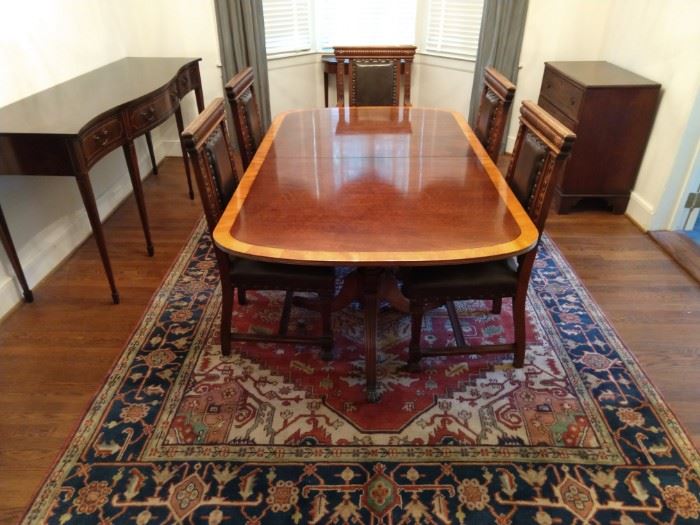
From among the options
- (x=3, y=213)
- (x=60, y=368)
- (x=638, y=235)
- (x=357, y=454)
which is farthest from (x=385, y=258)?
(x=638, y=235)

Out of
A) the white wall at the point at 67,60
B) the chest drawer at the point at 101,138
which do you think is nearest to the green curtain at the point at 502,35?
the white wall at the point at 67,60

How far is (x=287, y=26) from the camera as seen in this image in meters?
4.30

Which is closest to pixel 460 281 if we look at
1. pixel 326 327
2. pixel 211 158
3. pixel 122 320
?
pixel 326 327

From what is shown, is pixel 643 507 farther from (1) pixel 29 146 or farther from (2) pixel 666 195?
(1) pixel 29 146

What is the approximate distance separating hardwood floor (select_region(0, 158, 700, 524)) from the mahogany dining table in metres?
0.99

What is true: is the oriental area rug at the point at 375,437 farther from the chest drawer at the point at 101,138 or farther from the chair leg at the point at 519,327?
the chest drawer at the point at 101,138

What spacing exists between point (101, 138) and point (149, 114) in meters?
0.47

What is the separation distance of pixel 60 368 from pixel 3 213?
2.65 feet

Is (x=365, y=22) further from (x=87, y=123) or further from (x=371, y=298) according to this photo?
(x=371, y=298)

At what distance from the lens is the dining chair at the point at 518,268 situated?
68.4 inches

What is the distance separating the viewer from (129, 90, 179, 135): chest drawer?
2.51 m

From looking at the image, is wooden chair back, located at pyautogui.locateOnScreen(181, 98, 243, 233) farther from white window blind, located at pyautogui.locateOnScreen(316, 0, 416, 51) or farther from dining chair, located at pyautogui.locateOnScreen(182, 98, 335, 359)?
white window blind, located at pyautogui.locateOnScreen(316, 0, 416, 51)

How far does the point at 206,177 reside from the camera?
5.74 ft

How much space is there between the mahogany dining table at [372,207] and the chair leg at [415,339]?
2.7 inches
